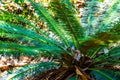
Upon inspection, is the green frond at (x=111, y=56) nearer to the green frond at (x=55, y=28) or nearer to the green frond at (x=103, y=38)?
the green frond at (x=55, y=28)

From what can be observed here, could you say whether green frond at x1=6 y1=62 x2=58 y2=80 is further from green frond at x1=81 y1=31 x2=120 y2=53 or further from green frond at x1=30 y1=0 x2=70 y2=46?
green frond at x1=81 y1=31 x2=120 y2=53

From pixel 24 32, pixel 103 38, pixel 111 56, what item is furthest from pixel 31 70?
pixel 103 38

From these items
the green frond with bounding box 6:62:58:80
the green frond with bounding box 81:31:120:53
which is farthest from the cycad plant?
the green frond with bounding box 81:31:120:53

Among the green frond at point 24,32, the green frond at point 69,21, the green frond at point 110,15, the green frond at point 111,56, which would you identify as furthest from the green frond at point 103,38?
the green frond at point 110,15

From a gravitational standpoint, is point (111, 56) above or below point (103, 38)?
below

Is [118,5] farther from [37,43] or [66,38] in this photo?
[37,43]

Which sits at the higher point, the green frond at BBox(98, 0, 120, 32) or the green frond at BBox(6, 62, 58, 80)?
the green frond at BBox(98, 0, 120, 32)

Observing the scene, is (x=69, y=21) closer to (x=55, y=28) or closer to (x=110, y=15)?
(x=55, y=28)

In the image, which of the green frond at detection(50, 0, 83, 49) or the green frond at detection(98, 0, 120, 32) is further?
the green frond at detection(98, 0, 120, 32)

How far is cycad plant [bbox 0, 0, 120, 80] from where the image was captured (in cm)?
420

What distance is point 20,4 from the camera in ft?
20.9

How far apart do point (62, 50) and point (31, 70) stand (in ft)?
1.96

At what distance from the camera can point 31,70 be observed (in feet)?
15.1

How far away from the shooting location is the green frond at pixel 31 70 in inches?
180
